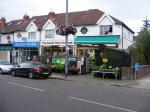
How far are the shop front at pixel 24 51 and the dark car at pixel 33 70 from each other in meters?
18.9

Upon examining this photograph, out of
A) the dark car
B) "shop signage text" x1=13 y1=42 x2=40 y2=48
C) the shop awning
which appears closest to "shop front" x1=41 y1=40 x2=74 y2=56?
"shop signage text" x1=13 y1=42 x2=40 y2=48

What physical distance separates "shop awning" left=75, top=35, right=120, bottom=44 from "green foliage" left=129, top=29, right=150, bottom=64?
347 centimetres

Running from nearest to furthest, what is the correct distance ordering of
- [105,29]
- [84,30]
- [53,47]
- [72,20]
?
[105,29] < [84,30] < [72,20] < [53,47]

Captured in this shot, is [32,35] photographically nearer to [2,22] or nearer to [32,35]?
[32,35]

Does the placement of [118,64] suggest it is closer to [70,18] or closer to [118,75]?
[118,75]

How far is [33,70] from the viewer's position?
26953 millimetres

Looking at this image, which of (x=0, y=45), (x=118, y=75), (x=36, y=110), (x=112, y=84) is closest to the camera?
(x=36, y=110)

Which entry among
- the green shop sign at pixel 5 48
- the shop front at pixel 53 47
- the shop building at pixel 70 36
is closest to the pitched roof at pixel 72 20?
the shop building at pixel 70 36

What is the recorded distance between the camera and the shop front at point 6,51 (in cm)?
5322

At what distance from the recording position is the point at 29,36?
Answer: 4909 centimetres

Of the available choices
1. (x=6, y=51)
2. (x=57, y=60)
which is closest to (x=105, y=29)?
(x=57, y=60)

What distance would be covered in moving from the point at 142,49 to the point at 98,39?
22.7 feet

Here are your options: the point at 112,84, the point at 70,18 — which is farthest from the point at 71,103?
the point at 70,18

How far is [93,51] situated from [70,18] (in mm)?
7760
